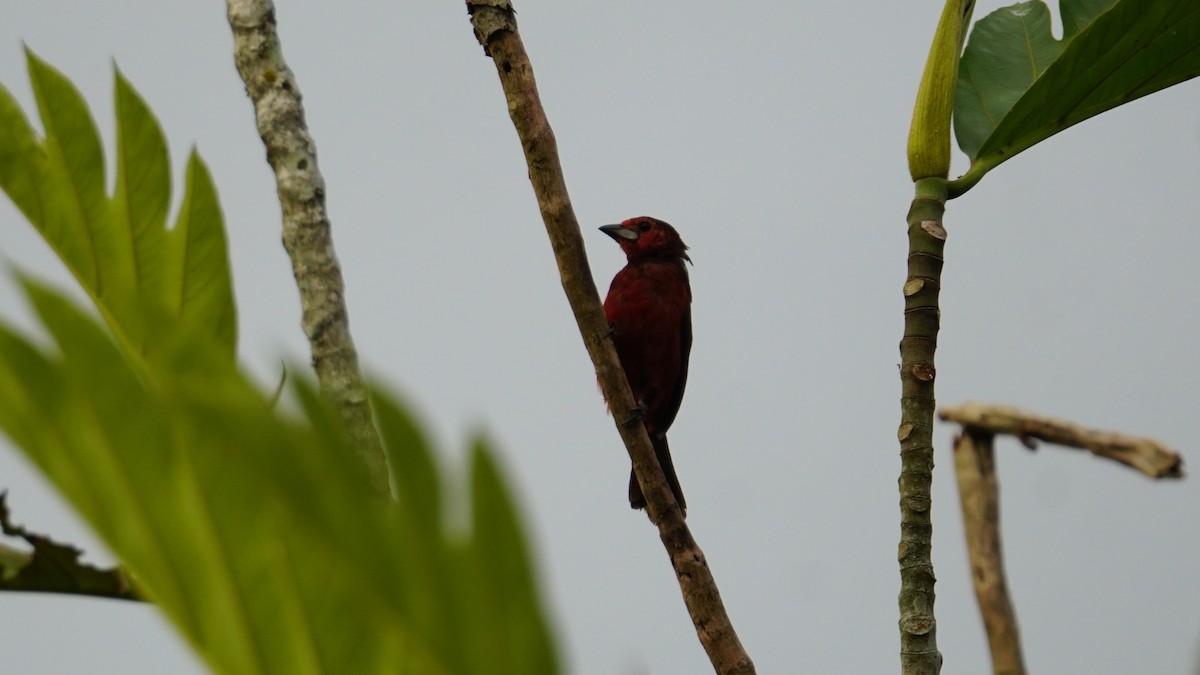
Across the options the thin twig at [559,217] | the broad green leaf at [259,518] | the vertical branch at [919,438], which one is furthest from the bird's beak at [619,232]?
Answer: the broad green leaf at [259,518]

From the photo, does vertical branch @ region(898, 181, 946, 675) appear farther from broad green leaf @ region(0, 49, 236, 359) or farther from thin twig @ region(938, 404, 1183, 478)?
broad green leaf @ region(0, 49, 236, 359)

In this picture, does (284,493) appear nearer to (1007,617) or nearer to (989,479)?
(1007,617)

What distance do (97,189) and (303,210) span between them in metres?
0.74

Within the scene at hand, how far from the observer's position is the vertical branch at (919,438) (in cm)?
190

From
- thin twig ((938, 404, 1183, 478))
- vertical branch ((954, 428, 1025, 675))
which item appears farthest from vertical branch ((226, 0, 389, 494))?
thin twig ((938, 404, 1183, 478))

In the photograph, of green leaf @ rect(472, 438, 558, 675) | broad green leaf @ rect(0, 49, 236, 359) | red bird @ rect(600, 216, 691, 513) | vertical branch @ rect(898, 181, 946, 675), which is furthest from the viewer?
red bird @ rect(600, 216, 691, 513)

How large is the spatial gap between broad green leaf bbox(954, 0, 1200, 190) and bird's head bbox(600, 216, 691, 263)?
3082mm

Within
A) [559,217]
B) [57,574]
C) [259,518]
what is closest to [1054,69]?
[559,217]

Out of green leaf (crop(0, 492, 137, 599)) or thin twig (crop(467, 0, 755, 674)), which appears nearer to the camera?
green leaf (crop(0, 492, 137, 599))

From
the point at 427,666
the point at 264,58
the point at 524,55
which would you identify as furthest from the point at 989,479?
the point at 427,666

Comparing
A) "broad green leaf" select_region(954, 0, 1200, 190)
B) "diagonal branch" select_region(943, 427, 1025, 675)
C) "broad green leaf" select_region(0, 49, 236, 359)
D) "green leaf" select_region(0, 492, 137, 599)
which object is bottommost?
"diagonal branch" select_region(943, 427, 1025, 675)

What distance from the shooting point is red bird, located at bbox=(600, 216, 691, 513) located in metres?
5.04

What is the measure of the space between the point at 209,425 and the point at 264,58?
179 centimetres

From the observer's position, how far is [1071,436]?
2.64 m
